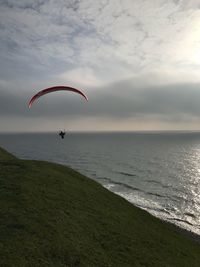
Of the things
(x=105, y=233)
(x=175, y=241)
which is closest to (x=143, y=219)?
(x=175, y=241)

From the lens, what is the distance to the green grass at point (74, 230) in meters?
22.5

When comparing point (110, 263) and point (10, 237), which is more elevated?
point (10, 237)

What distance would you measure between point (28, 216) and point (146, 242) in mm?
12427

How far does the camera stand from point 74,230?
27.2 m

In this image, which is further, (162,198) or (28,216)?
(162,198)

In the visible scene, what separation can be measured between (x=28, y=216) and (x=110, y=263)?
909cm

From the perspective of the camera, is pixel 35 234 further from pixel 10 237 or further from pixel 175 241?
pixel 175 241

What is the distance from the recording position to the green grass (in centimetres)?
2252

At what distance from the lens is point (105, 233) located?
28828mm

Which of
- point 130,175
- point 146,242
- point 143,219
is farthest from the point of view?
point 130,175

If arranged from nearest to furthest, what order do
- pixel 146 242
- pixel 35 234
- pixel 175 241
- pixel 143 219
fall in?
pixel 35 234, pixel 146 242, pixel 175 241, pixel 143 219

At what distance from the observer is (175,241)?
112ft

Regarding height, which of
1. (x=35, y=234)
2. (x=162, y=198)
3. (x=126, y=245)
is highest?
(x=35, y=234)

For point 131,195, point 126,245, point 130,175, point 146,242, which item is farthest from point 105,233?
point 130,175
